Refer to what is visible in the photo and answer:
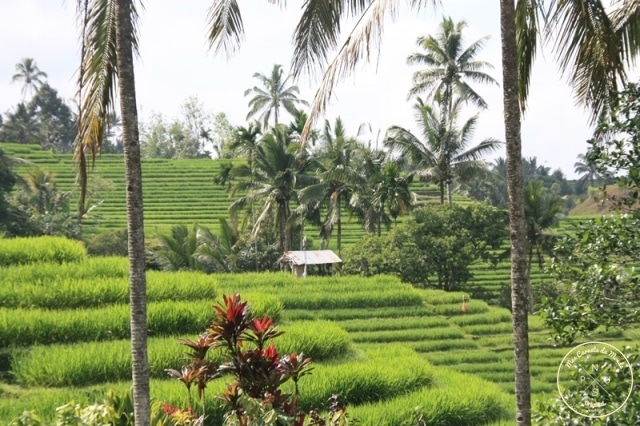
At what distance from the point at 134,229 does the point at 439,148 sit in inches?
847

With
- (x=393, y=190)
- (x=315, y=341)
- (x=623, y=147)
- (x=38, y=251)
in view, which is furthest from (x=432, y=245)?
(x=623, y=147)

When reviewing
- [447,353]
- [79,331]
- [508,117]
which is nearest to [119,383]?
[79,331]

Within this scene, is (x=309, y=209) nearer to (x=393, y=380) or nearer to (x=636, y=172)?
(x=393, y=380)

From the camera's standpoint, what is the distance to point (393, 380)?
340 inches

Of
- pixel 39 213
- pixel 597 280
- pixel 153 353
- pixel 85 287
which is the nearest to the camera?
pixel 597 280

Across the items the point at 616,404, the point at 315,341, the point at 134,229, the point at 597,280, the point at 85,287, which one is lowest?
the point at 315,341

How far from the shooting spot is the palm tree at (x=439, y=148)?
2489 centimetres

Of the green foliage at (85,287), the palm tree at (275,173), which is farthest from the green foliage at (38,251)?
the palm tree at (275,173)

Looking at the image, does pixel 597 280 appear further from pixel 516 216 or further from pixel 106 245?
pixel 106 245

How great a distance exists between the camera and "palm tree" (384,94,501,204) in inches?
980

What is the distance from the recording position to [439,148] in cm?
2520

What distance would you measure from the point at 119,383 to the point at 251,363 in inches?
126

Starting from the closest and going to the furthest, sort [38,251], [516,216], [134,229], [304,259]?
[134,229]
[516,216]
[38,251]
[304,259]

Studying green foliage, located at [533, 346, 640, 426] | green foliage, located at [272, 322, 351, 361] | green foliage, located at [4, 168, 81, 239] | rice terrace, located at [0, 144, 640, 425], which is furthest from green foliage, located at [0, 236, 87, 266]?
green foliage, located at [4, 168, 81, 239]
